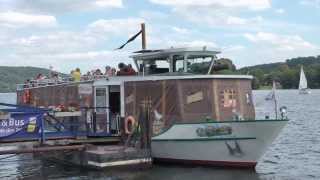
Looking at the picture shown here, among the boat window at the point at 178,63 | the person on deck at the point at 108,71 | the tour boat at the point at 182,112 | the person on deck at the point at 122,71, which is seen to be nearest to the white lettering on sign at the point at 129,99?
the tour boat at the point at 182,112

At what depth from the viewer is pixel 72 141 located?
2020cm

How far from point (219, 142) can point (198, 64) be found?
3246mm

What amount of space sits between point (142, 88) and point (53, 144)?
369cm

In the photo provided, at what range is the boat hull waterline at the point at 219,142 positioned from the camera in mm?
18922

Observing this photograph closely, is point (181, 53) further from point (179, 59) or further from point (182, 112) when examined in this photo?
point (182, 112)

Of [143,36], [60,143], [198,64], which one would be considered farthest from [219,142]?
[143,36]

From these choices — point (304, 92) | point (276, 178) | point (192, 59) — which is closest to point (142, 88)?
point (192, 59)

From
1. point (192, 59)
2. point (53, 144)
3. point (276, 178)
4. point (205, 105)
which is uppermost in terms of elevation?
point (192, 59)

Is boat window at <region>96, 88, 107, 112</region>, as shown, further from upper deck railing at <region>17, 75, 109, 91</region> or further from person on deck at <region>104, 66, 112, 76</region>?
person on deck at <region>104, 66, 112, 76</region>

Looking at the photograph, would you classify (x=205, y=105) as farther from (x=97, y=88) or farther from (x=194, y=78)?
(x=97, y=88)

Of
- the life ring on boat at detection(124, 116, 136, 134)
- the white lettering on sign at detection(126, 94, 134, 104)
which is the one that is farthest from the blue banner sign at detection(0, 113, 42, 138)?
the white lettering on sign at detection(126, 94, 134, 104)

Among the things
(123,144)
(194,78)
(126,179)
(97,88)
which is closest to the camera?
(126,179)

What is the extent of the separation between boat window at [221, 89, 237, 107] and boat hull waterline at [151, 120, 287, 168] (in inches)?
53.1

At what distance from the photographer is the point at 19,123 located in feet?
63.8
